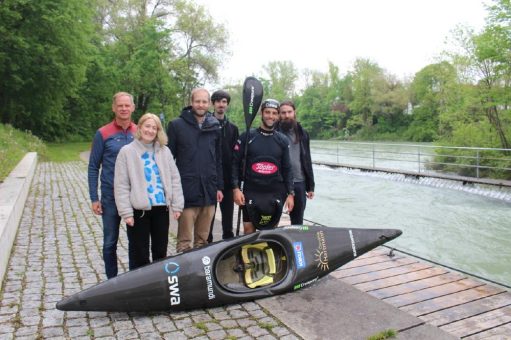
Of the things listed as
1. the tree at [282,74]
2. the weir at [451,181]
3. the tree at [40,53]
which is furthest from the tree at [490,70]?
the tree at [282,74]

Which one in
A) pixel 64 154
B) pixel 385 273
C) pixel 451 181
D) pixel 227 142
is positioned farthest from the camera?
pixel 64 154

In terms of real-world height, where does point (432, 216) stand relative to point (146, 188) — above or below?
below

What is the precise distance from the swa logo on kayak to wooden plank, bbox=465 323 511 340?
2.02m

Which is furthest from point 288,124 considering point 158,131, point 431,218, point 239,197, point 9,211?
point 431,218

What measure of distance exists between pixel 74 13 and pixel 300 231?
2186 centimetres

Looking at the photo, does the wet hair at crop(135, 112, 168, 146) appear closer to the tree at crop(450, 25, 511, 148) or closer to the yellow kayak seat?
the yellow kayak seat

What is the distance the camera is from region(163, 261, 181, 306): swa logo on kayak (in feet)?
10.1

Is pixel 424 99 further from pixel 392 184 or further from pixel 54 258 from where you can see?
pixel 54 258

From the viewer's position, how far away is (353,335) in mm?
2807

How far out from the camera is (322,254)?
372 centimetres

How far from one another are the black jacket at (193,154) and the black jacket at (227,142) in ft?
1.69

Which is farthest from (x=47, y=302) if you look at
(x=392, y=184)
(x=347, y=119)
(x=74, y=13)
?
(x=347, y=119)

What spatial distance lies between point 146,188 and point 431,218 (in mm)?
7170

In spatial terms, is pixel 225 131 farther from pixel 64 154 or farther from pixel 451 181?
pixel 64 154
